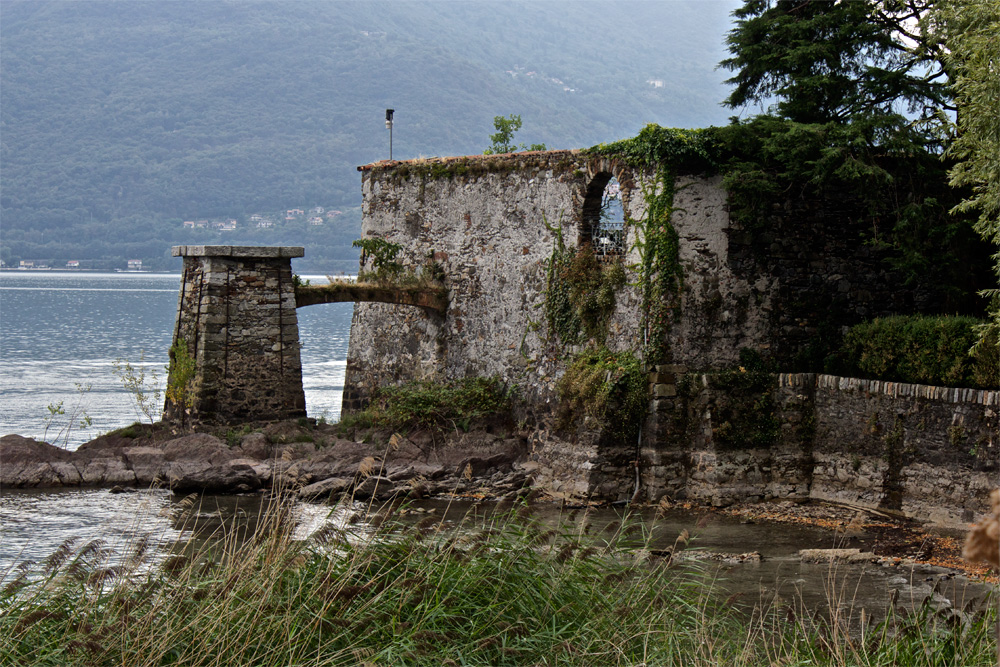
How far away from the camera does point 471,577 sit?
7.69m

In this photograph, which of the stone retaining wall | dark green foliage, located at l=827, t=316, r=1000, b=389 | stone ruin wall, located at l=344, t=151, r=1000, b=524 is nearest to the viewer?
dark green foliage, located at l=827, t=316, r=1000, b=389

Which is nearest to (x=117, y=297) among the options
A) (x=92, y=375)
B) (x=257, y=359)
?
(x=92, y=375)

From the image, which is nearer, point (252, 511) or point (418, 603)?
point (418, 603)

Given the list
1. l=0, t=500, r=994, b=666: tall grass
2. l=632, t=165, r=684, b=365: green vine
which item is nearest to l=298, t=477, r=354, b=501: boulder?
l=632, t=165, r=684, b=365: green vine

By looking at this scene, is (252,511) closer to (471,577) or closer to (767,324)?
(767,324)

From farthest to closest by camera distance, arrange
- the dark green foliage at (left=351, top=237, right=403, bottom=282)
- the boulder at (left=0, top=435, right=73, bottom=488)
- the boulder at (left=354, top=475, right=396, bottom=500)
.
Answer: the dark green foliage at (left=351, top=237, right=403, bottom=282) < the boulder at (left=0, top=435, right=73, bottom=488) < the boulder at (left=354, top=475, right=396, bottom=500)

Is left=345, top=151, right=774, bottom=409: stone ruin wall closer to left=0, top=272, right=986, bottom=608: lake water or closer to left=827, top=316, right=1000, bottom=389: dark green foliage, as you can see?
left=827, top=316, right=1000, bottom=389: dark green foliage

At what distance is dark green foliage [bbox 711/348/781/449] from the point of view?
16.8m

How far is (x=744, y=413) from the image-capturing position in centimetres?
1680

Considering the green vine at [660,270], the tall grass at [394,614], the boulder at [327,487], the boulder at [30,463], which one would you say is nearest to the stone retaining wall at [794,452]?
the green vine at [660,270]

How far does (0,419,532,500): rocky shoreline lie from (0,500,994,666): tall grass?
932 centimetres

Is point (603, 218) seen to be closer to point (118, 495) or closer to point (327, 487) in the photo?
point (327, 487)

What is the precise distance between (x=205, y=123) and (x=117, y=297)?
24.7 meters

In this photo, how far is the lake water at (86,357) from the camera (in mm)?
27422
